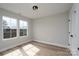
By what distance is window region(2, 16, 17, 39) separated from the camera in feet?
11.1

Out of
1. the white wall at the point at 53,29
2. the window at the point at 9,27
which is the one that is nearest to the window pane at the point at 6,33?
the window at the point at 9,27

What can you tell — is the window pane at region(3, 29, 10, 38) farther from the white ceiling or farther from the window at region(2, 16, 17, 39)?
the white ceiling

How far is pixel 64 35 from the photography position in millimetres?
4086

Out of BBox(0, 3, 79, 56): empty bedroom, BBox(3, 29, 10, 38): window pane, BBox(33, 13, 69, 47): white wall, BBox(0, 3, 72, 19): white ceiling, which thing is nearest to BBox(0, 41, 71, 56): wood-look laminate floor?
BBox(0, 3, 79, 56): empty bedroom

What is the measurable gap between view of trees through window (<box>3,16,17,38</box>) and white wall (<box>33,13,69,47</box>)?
203cm

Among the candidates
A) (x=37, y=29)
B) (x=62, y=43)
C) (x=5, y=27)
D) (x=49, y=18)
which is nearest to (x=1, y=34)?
(x=5, y=27)

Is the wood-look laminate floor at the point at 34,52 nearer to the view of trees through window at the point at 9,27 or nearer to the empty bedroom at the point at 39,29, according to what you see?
the empty bedroom at the point at 39,29

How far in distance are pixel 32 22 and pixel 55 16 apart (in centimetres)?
224

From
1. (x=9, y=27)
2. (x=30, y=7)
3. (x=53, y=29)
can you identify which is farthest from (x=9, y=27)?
(x=53, y=29)

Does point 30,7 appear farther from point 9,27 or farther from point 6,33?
point 6,33

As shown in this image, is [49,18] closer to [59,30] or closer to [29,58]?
[59,30]

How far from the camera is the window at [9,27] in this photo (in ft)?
11.1

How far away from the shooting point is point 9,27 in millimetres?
3664

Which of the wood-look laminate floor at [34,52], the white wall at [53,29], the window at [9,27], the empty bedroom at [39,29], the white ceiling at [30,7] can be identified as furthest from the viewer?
the white wall at [53,29]
